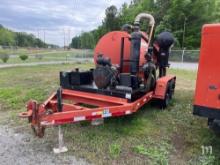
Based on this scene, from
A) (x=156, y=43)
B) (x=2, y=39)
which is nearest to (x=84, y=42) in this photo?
(x=2, y=39)

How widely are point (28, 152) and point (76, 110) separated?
3.12 feet

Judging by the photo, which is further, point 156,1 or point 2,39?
point 2,39

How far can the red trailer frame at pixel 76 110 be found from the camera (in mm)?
4055

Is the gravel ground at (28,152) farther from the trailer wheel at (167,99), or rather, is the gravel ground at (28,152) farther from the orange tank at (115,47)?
the trailer wheel at (167,99)

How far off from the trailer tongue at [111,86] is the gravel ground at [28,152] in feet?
1.00

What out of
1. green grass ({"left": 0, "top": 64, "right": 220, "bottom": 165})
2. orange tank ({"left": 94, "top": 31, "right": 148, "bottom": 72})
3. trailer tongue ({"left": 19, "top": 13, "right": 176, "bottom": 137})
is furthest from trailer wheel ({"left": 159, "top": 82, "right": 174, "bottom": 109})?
orange tank ({"left": 94, "top": 31, "right": 148, "bottom": 72})

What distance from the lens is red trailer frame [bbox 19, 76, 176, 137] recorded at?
4.05 metres

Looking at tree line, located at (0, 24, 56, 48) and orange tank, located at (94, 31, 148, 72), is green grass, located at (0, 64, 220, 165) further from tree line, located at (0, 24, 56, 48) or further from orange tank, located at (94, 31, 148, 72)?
tree line, located at (0, 24, 56, 48)

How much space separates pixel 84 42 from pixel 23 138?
2533 inches

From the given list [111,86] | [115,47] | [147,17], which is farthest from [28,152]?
[147,17]

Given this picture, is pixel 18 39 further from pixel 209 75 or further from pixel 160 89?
pixel 209 75

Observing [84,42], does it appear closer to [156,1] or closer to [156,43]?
[156,1]

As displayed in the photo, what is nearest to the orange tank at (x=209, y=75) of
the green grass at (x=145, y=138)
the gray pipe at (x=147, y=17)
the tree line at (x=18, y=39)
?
the green grass at (x=145, y=138)

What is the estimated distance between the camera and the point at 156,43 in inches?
258
